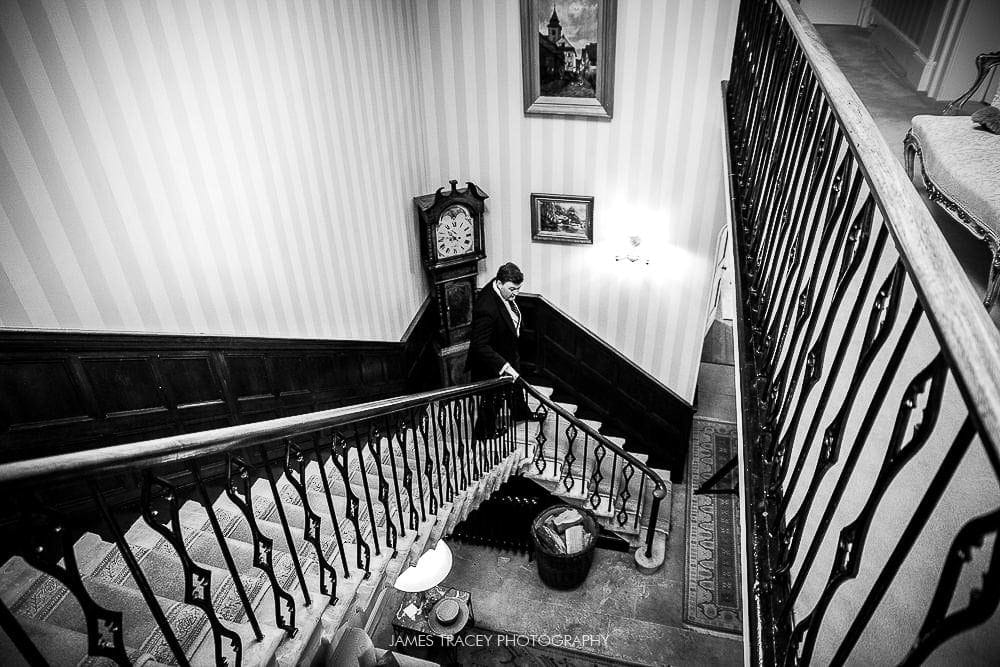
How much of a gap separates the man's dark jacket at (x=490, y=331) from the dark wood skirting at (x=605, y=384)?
5.64 feet

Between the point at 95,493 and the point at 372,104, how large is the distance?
13.9 ft

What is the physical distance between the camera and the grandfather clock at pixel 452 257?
5656 mm

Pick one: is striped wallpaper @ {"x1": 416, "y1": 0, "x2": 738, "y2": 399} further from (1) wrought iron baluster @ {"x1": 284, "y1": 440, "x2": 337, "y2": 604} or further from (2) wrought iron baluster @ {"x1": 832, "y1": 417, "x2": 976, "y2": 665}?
(2) wrought iron baluster @ {"x1": 832, "y1": 417, "x2": 976, "y2": 665}

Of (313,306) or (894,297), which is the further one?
(313,306)

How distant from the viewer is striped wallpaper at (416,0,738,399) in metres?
5.04

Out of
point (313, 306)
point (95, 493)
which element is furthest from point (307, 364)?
point (95, 493)

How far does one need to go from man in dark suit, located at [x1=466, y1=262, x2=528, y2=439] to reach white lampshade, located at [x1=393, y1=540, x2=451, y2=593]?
1249mm

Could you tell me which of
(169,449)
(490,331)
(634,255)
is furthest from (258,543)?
(634,255)

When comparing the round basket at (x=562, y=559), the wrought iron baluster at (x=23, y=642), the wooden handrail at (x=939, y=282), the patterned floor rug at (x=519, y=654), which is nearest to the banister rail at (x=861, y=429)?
the wooden handrail at (x=939, y=282)

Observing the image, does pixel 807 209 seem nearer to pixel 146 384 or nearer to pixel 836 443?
pixel 836 443

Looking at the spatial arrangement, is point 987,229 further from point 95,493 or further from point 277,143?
point 277,143

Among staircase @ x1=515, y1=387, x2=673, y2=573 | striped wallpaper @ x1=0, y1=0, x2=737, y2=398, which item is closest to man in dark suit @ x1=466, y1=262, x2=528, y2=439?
staircase @ x1=515, y1=387, x2=673, y2=573

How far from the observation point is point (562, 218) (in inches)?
236

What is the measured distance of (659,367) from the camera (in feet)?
21.2
